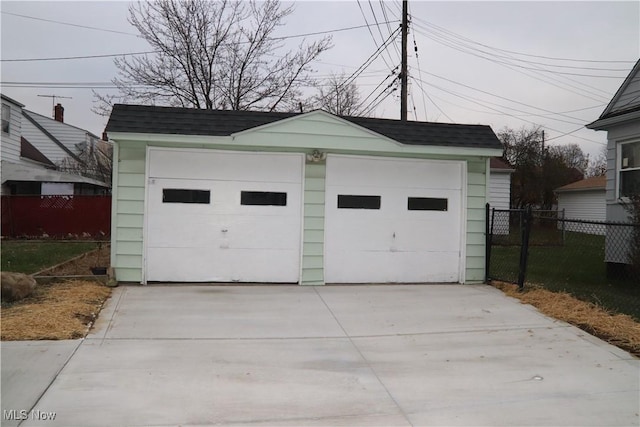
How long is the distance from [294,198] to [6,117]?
17.0 m

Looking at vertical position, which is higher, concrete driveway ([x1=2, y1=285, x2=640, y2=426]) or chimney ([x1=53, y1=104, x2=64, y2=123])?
chimney ([x1=53, y1=104, x2=64, y2=123])

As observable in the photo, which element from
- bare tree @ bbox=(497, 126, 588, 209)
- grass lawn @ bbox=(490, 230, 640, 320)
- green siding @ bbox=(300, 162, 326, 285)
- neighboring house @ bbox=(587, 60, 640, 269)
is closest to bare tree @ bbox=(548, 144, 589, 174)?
bare tree @ bbox=(497, 126, 588, 209)

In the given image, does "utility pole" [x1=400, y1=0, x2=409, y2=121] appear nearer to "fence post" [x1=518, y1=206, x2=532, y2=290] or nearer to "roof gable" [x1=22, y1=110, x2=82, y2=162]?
"fence post" [x1=518, y1=206, x2=532, y2=290]

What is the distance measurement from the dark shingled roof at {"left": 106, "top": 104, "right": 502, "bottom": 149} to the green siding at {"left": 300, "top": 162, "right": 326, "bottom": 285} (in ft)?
3.85

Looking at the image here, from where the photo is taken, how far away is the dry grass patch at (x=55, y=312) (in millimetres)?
5168

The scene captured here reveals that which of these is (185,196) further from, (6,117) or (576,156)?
(576,156)

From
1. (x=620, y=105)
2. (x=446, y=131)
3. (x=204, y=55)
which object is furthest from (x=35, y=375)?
(x=204, y=55)

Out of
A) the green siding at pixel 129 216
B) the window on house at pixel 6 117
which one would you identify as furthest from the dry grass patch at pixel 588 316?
the window on house at pixel 6 117

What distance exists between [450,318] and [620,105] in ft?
24.7

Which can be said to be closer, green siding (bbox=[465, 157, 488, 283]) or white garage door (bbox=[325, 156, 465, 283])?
white garage door (bbox=[325, 156, 465, 283])

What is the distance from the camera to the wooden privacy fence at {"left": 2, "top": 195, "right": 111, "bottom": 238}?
17266 mm

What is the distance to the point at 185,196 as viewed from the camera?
26.8 ft

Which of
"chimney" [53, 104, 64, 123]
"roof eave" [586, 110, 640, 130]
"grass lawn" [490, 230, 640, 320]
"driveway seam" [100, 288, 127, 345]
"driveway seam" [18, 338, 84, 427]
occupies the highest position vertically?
"chimney" [53, 104, 64, 123]

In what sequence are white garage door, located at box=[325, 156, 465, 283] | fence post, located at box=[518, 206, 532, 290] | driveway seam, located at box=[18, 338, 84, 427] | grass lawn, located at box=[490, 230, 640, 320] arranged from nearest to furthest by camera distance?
1. driveway seam, located at box=[18, 338, 84, 427]
2. fence post, located at box=[518, 206, 532, 290]
3. grass lawn, located at box=[490, 230, 640, 320]
4. white garage door, located at box=[325, 156, 465, 283]
